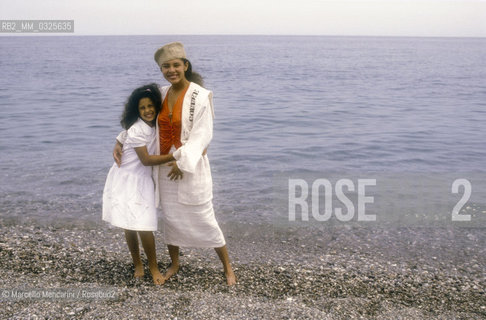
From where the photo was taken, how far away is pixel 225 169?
975 cm

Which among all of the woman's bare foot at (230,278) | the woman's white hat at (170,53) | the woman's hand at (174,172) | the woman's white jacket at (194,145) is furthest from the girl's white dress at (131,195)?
the woman's bare foot at (230,278)

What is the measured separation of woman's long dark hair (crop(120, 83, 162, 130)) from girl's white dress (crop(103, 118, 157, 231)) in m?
0.06

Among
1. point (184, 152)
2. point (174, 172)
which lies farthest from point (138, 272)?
point (184, 152)

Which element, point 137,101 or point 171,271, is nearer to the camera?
point 137,101

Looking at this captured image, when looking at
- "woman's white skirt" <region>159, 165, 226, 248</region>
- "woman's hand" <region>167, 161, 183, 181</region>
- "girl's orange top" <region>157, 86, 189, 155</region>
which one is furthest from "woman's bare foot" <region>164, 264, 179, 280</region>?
"girl's orange top" <region>157, 86, 189, 155</region>

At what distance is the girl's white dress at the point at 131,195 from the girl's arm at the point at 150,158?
8cm

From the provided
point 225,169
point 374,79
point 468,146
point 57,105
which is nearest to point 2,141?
point 225,169

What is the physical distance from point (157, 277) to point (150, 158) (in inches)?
47.2

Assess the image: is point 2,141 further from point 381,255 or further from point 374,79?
point 374,79

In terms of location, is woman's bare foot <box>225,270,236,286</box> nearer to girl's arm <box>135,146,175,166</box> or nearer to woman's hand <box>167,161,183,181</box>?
woman's hand <box>167,161,183,181</box>

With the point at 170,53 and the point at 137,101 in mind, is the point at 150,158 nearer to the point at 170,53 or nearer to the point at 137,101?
the point at 137,101

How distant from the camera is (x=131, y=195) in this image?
4.10 metres

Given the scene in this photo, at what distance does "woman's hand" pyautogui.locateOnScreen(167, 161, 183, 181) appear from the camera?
393 cm

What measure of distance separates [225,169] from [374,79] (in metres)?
22.9
